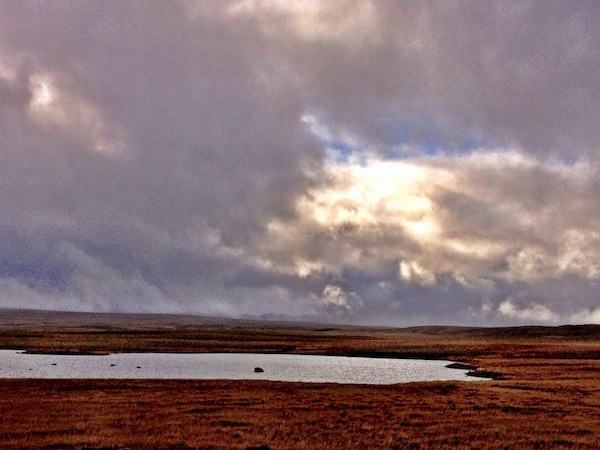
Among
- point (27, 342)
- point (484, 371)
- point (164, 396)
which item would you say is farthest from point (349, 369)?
point (27, 342)

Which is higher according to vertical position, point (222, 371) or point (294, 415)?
point (294, 415)

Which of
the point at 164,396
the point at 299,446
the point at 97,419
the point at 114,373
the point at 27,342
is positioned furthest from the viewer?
the point at 27,342

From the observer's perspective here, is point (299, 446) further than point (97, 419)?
No

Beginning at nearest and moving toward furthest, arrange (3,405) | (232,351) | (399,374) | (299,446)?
(299,446) → (3,405) → (399,374) → (232,351)

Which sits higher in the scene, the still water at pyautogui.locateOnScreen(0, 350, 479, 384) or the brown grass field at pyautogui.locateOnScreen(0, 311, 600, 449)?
the brown grass field at pyautogui.locateOnScreen(0, 311, 600, 449)

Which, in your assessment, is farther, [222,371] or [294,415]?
[222,371]

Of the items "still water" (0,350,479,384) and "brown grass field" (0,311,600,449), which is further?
"still water" (0,350,479,384)

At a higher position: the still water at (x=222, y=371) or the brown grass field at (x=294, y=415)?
the brown grass field at (x=294, y=415)

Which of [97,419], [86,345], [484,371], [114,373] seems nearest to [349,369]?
[484,371]

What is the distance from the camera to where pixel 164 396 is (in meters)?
44.9

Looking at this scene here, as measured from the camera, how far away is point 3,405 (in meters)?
38.6

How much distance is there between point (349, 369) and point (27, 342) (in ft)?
292

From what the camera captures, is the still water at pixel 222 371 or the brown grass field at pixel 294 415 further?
the still water at pixel 222 371

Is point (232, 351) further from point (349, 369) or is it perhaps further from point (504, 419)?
point (504, 419)
